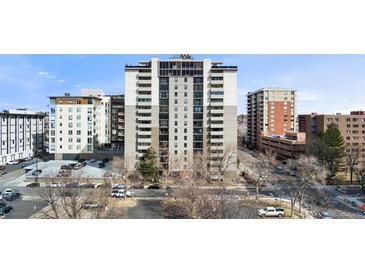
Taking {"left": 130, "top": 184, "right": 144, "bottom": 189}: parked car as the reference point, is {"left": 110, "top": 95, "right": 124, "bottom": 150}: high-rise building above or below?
above

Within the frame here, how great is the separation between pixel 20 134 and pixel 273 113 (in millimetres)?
18642

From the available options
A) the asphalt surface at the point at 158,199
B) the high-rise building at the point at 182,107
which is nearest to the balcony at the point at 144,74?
the high-rise building at the point at 182,107

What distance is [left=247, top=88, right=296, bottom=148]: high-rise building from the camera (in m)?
21.2

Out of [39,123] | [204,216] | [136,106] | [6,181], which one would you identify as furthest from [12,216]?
[39,123]

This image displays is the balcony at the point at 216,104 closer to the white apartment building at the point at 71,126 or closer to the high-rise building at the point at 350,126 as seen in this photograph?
the high-rise building at the point at 350,126

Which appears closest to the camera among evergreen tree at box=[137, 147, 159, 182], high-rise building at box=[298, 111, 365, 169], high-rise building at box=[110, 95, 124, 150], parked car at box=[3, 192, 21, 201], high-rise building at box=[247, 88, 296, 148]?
parked car at box=[3, 192, 21, 201]

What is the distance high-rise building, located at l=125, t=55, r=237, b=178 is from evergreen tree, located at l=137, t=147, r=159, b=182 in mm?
769

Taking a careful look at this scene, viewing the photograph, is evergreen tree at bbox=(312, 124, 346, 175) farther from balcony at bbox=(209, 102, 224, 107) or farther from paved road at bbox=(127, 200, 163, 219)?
paved road at bbox=(127, 200, 163, 219)

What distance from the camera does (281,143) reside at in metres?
16.0

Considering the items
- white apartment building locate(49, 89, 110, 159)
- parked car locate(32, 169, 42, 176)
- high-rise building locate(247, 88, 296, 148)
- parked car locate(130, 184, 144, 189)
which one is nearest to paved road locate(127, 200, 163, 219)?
parked car locate(130, 184, 144, 189)

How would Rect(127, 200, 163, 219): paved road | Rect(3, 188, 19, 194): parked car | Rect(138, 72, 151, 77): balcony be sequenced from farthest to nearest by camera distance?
Rect(138, 72, 151, 77): balcony, Rect(3, 188, 19, 194): parked car, Rect(127, 200, 163, 219): paved road

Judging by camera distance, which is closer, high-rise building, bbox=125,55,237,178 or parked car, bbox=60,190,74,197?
parked car, bbox=60,190,74,197

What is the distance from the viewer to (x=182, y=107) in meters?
10.7

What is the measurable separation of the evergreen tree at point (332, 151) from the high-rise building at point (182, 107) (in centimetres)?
397
